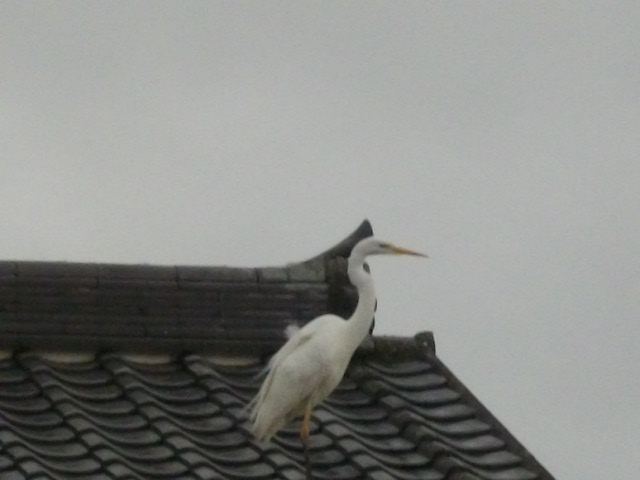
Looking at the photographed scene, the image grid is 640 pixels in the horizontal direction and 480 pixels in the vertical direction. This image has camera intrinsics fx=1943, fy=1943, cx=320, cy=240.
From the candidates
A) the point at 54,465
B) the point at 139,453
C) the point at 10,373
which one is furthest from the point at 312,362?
the point at 10,373

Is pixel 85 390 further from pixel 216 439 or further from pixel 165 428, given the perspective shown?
pixel 216 439

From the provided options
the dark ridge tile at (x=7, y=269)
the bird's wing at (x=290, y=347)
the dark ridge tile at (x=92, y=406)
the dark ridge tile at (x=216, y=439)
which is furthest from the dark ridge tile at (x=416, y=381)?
the dark ridge tile at (x=7, y=269)

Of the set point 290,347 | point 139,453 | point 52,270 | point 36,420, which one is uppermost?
point 52,270

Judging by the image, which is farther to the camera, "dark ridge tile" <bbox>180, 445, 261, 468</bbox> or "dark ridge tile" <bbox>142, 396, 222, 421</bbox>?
"dark ridge tile" <bbox>142, 396, 222, 421</bbox>

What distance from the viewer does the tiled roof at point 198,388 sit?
9117mm

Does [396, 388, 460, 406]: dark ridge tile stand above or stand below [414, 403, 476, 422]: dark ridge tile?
above

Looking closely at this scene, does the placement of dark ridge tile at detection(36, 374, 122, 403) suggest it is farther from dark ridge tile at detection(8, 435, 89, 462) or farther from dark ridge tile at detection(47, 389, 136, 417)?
dark ridge tile at detection(8, 435, 89, 462)

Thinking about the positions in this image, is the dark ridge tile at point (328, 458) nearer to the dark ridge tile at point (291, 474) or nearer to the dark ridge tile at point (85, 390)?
the dark ridge tile at point (291, 474)

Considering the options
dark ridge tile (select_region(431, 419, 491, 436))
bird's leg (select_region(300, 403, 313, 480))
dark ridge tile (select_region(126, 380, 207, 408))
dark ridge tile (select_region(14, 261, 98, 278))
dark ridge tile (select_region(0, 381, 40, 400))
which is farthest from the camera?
dark ridge tile (select_region(14, 261, 98, 278))

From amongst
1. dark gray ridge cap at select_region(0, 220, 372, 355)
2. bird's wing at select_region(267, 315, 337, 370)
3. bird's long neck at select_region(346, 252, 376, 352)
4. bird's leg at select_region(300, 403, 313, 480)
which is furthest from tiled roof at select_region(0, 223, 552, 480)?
bird's long neck at select_region(346, 252, 376, 352)

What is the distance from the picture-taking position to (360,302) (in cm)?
974

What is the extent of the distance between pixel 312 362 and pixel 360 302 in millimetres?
503

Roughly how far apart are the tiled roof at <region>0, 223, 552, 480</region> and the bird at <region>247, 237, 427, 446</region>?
8.7 inches

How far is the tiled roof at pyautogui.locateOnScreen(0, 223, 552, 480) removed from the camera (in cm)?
912
